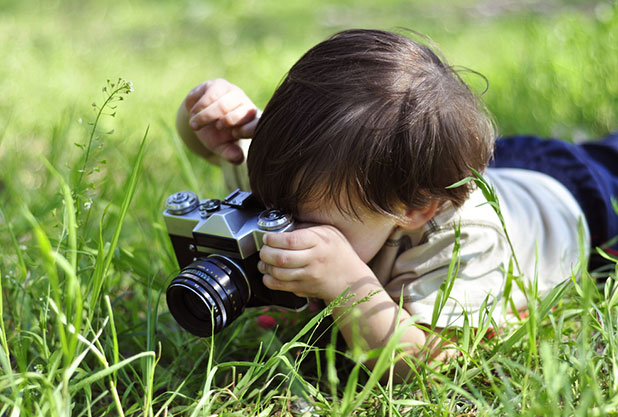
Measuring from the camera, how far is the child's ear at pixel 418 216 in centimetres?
120

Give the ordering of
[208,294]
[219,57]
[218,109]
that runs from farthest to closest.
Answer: [219,57] < [218,109] < [208,294]

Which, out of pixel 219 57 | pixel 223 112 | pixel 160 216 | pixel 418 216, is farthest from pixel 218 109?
pixel 219 57

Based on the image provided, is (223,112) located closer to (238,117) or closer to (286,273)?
(238,117)

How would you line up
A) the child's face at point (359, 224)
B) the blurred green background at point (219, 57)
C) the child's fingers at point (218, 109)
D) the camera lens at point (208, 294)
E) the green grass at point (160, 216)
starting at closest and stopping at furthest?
the green grass at point (160, 216) < the camera lens at point (208, 294) < the child's face at point (359, 224) < the child's fingers at point (218, 109) < the blurred green background at point (219, 57)

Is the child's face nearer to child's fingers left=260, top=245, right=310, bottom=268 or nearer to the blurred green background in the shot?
child's fingers left=260, top=245, right=310, bottom=268

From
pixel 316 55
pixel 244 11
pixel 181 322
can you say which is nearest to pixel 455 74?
pixel 316 55

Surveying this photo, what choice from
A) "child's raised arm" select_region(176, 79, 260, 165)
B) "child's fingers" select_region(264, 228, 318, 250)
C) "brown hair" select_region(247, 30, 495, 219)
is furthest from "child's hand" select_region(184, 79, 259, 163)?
"child's fingers" select_region(264, 228, 318, 250)

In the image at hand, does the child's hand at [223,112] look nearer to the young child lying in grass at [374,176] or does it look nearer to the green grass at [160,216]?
the young child lying in grass at [374,176]

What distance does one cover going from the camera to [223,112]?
134 centimetres

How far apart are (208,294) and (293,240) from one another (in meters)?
0.17

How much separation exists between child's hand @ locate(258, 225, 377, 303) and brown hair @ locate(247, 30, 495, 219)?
0.08 metres

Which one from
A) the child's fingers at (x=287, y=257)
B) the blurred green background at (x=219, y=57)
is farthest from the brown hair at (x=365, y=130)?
the blurred green background at (x=219, y=57)

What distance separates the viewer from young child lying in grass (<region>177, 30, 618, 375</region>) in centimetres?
107

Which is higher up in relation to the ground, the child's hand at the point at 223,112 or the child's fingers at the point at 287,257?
the child's hand at the point at 223,112
